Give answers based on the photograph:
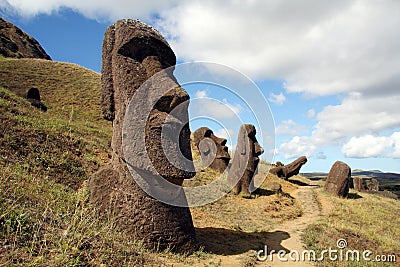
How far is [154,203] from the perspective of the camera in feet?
16.8

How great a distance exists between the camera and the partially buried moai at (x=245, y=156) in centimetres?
1481

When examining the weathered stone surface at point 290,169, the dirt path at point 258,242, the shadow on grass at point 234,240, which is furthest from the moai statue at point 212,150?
the shadow on grass at point 234,240

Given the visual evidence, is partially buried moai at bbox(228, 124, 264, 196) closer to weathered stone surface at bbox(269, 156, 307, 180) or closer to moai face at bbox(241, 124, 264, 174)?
moai face at bbox(241, 124, 264, 174)

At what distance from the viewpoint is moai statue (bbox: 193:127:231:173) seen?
1830 cm

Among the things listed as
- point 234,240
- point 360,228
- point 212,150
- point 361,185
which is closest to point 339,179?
point 360,228

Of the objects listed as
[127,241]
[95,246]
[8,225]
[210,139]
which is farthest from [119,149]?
[210,139]

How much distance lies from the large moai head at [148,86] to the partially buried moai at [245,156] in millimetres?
9699

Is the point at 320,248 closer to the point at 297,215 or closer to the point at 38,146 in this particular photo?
the point at 297,215

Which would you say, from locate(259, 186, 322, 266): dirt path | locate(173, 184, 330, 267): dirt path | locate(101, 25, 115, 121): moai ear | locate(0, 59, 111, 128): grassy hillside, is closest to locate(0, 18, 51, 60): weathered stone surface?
locate(0, 59, 111, 128): grassy hillside

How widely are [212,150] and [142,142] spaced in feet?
47.6

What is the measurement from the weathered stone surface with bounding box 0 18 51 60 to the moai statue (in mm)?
36606

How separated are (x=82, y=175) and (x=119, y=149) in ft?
10.5

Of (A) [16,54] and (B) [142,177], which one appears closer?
(B) [142,177]

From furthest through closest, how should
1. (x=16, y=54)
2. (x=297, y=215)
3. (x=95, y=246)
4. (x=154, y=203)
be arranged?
(x=16, y=54) → (x=297, y=215) → (x=154, y=203) → (x=95, y=246)
